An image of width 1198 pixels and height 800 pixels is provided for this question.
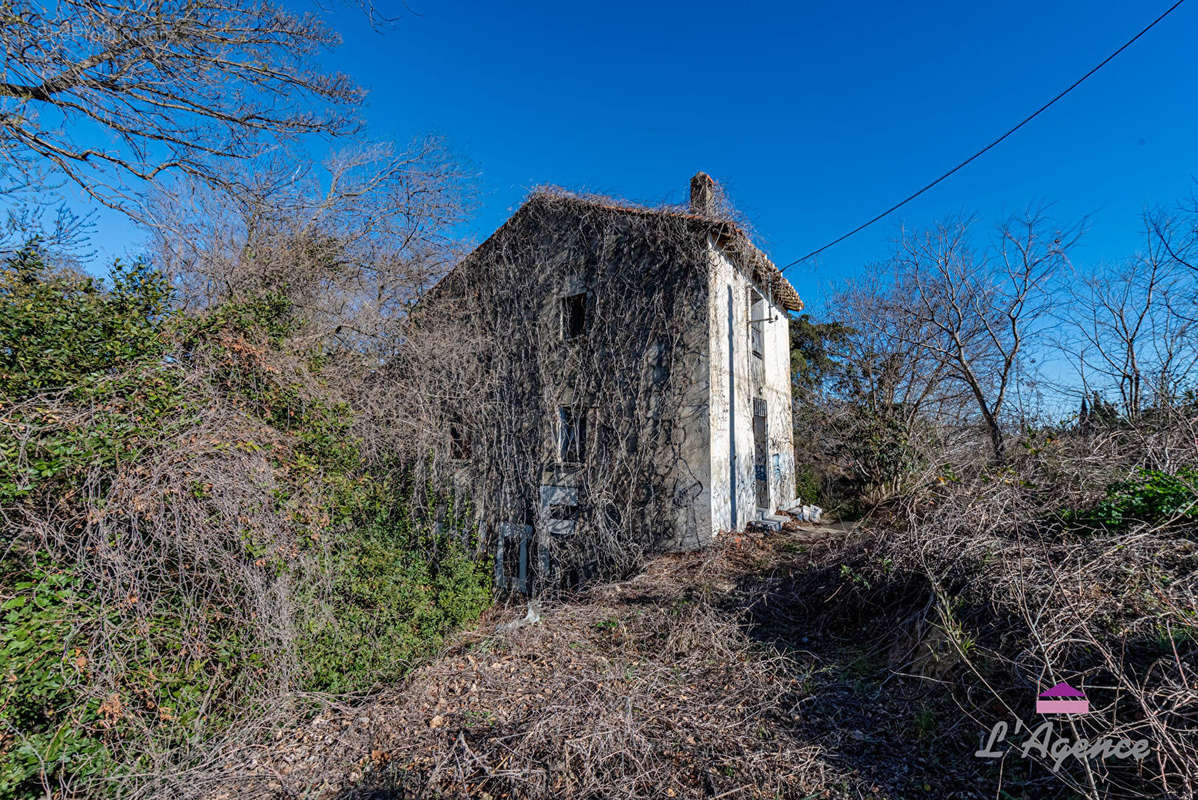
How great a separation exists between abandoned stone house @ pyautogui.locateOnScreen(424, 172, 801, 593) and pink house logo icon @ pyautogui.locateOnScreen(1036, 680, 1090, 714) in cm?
499

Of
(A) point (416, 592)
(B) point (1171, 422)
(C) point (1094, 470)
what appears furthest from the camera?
(A) point (416, 592)

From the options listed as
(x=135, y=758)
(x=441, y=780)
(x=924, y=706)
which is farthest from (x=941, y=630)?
(x=135, y=758)

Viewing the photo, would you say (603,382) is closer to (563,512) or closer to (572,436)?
(572,436)

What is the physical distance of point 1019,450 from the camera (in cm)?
661

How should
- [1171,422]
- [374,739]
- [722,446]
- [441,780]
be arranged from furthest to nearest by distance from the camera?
[722,446] → [1171,422] → [374,739] → [441,780]

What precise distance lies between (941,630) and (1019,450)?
419cm

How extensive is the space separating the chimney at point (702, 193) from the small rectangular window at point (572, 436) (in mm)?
4336

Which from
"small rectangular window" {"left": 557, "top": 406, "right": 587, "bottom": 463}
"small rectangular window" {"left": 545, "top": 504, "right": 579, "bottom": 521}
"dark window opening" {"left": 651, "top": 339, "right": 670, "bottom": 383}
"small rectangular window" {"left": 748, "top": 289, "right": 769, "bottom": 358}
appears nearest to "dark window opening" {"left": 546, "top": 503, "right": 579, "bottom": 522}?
"small rectangular window" {"left": 545, "top": 504, "right": 579, "bottom": 521}

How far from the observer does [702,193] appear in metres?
9.46

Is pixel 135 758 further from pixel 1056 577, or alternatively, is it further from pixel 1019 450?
pixel 1019 450

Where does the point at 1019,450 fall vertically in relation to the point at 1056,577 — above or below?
above

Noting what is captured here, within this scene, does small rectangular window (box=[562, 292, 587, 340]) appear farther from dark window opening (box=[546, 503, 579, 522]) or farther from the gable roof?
dark window opening (box=[546, 503, 579, 522])

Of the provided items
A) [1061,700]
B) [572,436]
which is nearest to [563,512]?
[572,436]

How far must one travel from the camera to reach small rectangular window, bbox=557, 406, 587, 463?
915 cm
